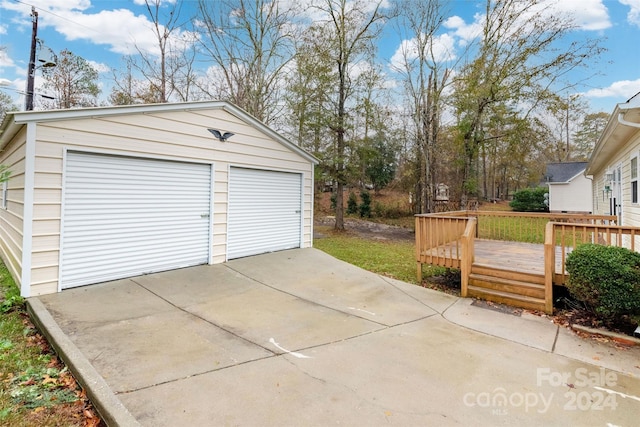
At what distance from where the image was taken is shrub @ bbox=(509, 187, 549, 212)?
23.6 meters

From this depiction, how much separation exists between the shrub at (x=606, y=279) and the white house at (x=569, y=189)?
2283cm

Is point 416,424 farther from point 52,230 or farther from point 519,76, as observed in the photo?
point 519,76

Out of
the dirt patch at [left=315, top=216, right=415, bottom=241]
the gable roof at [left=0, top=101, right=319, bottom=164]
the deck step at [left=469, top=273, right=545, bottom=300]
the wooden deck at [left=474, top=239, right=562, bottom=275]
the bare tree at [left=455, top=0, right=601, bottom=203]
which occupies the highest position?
the bare tree at [left=455, top=0, right=601, bottom=203]

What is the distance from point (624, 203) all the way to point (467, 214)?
3438 mm

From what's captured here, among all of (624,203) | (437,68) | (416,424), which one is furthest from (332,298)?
(437,68)

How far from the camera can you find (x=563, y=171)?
23.2 m

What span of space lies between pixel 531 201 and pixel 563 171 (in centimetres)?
305

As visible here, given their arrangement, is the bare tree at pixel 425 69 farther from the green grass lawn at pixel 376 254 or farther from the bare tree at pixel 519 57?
the green grass lawn at pixel 376 254

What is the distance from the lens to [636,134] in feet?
18.8

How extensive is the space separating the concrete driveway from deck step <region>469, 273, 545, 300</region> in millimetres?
510

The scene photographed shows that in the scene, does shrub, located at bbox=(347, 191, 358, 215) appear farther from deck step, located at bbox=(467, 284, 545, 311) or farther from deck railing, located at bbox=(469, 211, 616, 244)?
deck step, located at bbox=(467, 284, 545, 311)

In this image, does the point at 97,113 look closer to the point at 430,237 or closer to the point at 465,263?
the point at 430,237

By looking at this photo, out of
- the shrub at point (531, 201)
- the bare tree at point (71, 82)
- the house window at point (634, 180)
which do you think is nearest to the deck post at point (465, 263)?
the house window at point (634, 180)

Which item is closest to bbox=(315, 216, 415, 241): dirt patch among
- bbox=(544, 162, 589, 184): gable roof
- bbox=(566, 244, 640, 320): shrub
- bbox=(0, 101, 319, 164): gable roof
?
bbox=(0, 101, 319, 164): gable roof
